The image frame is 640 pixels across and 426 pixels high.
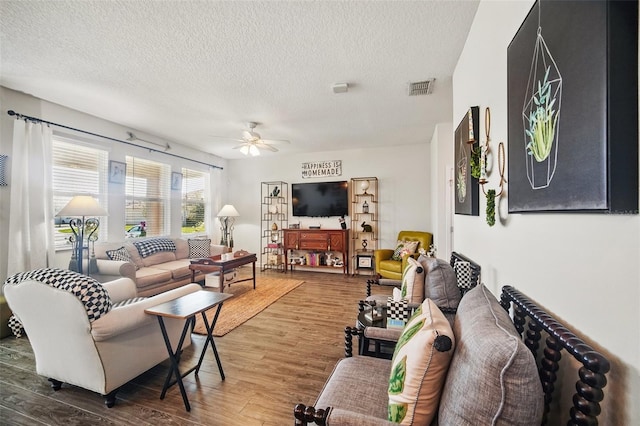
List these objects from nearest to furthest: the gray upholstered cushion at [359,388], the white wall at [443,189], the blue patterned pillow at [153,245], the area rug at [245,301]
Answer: the gray upholstered cushion at [359,388]
the area rug at [245,301]
the white wall at [443,189]
the blue patterned pillow at [153,245]

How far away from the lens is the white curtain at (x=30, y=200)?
2.97 metres

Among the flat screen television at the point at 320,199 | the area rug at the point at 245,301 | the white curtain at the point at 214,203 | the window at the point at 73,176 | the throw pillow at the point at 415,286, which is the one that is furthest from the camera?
the white curtain at the point at 214,203

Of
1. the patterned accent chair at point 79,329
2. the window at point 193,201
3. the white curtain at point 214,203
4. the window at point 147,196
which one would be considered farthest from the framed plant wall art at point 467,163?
the white curtain at point 214,203

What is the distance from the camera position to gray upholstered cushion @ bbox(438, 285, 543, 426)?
2.32ft

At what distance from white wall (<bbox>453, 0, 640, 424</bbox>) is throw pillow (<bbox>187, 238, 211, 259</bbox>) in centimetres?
463

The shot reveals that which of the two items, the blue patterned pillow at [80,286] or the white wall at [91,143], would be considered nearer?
the blue patterned pillow at [80,286]

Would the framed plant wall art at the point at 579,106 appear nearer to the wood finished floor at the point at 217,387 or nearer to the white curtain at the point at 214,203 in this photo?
the wood finished floor at the point at 217,387

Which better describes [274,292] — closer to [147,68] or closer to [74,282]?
[74,282]

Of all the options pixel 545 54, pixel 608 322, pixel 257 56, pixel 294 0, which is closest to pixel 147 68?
pixel 257 56

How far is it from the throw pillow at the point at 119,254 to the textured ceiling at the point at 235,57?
179cm

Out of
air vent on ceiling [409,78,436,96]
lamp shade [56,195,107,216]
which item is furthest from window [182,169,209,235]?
air vent on ceiling [409,78,436,96]

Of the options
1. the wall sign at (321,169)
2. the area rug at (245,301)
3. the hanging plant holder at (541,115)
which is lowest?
the area rug at (245,301)

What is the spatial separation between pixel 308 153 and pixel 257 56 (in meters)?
3.78

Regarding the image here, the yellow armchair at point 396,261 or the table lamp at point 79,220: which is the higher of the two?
the table lamp at point 79,220
